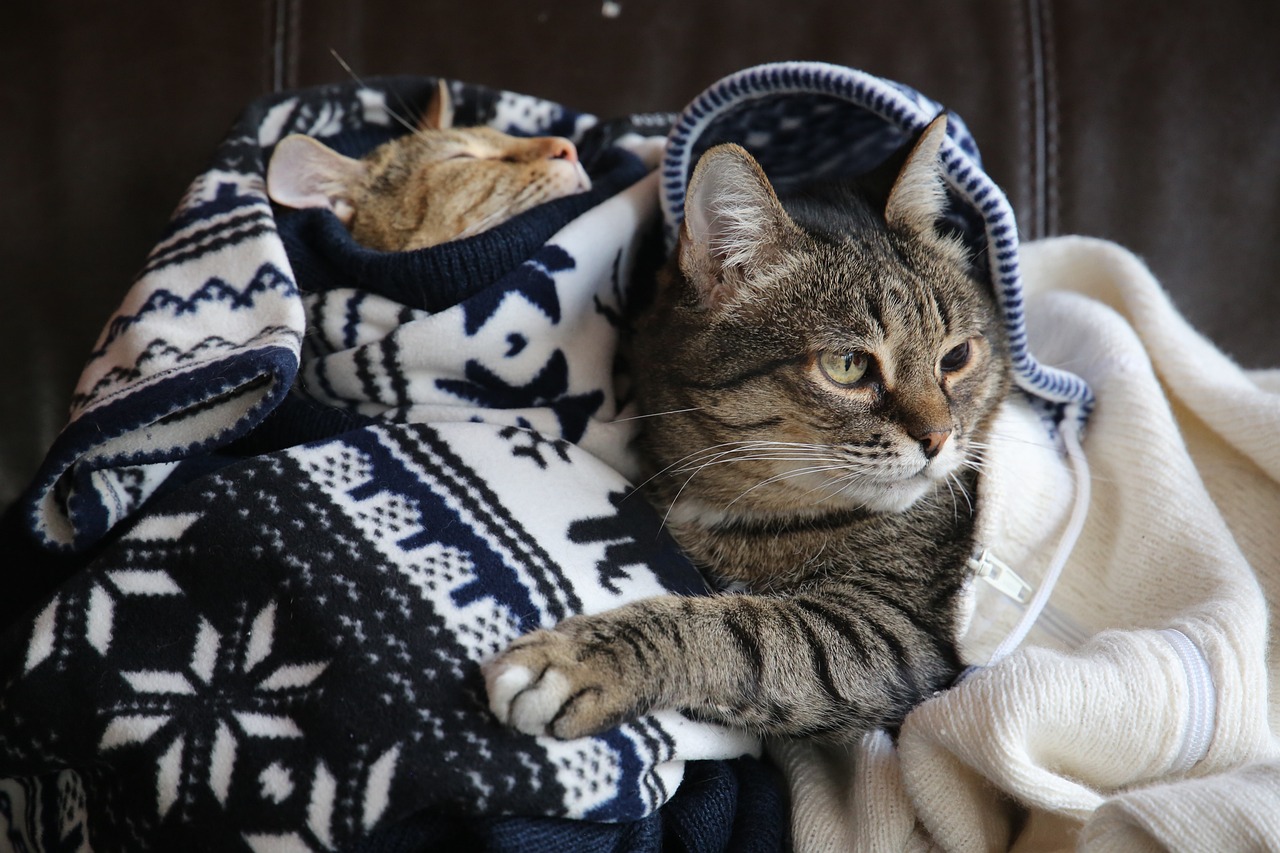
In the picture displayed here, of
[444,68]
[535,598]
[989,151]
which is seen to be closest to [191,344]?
[535,598]

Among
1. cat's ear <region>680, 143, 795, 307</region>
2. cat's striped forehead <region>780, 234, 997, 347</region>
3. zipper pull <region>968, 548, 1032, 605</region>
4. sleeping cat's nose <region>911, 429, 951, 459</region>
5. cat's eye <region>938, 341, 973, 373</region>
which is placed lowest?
zipper pull <region>968, 548, 1032, 605</region>

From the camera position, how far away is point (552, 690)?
0.73m

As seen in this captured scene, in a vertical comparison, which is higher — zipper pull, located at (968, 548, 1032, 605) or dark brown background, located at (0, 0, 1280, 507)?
dark brown background, located at (0, 0, 1280, 507)

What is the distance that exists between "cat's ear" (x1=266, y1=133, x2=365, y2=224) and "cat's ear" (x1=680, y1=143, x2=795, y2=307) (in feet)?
1.82

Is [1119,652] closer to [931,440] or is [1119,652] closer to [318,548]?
[931,440]

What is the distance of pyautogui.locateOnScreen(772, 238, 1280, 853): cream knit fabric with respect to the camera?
0.78 metres

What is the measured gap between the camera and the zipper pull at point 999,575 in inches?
39.5

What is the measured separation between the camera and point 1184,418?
48.0 inches

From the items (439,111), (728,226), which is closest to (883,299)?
(728,226)

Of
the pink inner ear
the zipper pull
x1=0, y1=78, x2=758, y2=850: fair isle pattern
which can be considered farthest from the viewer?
the pink inner ear

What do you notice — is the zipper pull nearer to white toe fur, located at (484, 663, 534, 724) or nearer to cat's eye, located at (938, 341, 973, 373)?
cat's eye, located at (938, 341, 973, 373)

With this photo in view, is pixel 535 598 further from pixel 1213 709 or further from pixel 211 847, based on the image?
pixel 1213 709

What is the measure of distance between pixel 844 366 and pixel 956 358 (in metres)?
0.17

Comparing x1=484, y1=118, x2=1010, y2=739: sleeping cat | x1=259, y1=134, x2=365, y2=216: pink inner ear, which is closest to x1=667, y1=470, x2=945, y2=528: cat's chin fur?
x1=484, y1=118, x2=1010, y2=739: sleeping cat
